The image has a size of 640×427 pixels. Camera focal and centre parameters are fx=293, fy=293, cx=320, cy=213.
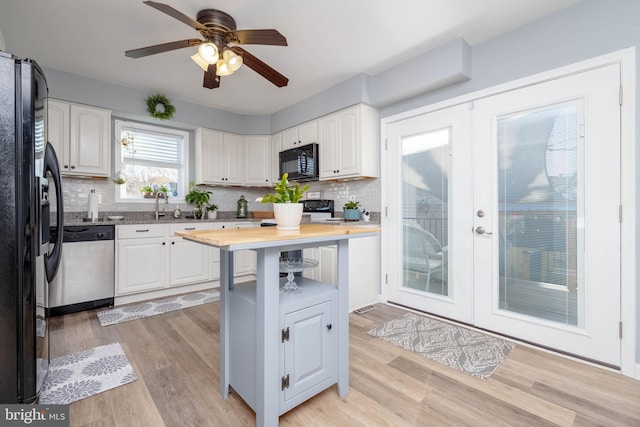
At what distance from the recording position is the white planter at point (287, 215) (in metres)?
1.54

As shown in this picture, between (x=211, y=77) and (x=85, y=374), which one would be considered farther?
(x=211, y=77)

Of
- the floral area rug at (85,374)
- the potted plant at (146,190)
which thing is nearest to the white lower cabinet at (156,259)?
the potted plant at (146,190)

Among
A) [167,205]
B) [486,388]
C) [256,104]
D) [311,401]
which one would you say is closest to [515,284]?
[486,388]

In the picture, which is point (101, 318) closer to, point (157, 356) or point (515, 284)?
point (157, 356)

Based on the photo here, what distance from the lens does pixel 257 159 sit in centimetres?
458

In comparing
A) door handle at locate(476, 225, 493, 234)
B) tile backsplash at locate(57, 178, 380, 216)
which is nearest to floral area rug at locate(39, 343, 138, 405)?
tile backsplash at locate(57, 178, 380, 216)

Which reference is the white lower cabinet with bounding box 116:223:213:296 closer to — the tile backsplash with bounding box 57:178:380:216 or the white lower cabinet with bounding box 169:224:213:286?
the white lower cabinet with bounding box 169:224:213:286

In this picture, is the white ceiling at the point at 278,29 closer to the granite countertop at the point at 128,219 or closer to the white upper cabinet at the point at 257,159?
the white upper cabinet at the point at 257,159

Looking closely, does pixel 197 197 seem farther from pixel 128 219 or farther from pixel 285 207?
pixel 285 207

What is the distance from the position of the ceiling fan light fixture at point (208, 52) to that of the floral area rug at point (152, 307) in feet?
8.11

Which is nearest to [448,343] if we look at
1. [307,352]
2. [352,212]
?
[307,352]

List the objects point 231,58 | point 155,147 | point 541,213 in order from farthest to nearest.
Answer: point 155,147 < point 541,213 < point 231,58

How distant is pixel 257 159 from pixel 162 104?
4.74 feet

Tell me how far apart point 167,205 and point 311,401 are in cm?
344
